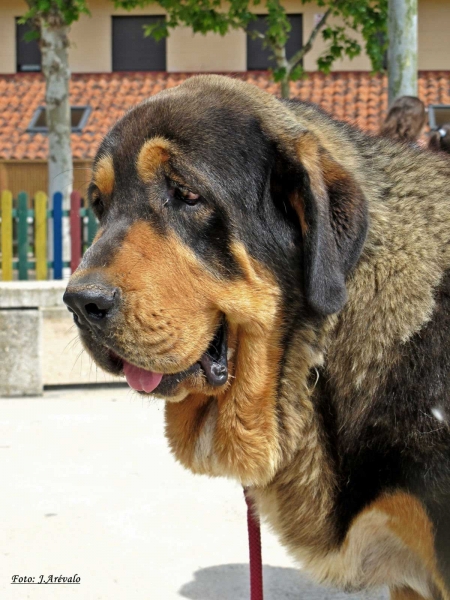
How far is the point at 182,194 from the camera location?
264 cm

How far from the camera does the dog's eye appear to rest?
2635 millimetres

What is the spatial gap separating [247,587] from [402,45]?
601cm

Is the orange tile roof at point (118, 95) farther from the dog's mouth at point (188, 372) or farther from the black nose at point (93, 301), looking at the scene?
the black nose at point (93, 301)

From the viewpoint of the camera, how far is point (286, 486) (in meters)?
2.86

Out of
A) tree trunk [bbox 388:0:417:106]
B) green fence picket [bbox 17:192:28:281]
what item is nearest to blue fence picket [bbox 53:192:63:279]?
green fence picket [bbox 17:192:28:281]

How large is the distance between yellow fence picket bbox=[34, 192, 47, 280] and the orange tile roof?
34.7ft

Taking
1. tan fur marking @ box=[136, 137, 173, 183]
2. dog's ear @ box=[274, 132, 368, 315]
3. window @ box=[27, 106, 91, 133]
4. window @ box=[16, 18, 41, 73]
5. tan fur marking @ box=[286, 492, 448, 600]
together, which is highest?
window @ box=[16, 18, 41, 73]

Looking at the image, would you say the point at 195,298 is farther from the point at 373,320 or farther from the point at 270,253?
the point at 373,320

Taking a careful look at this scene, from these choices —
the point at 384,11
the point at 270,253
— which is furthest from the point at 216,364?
the point at 384,11

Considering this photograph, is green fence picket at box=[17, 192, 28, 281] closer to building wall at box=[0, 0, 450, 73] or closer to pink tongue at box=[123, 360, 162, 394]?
pink tongue at box=[123, 360, 162, 394]

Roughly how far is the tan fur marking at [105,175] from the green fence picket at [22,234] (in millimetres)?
6525

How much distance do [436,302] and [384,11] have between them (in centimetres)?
1117

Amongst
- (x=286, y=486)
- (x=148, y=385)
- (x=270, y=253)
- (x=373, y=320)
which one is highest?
(x=270, y=253)

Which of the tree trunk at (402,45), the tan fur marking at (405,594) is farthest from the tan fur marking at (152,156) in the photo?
the tree trunk at (402,45)
